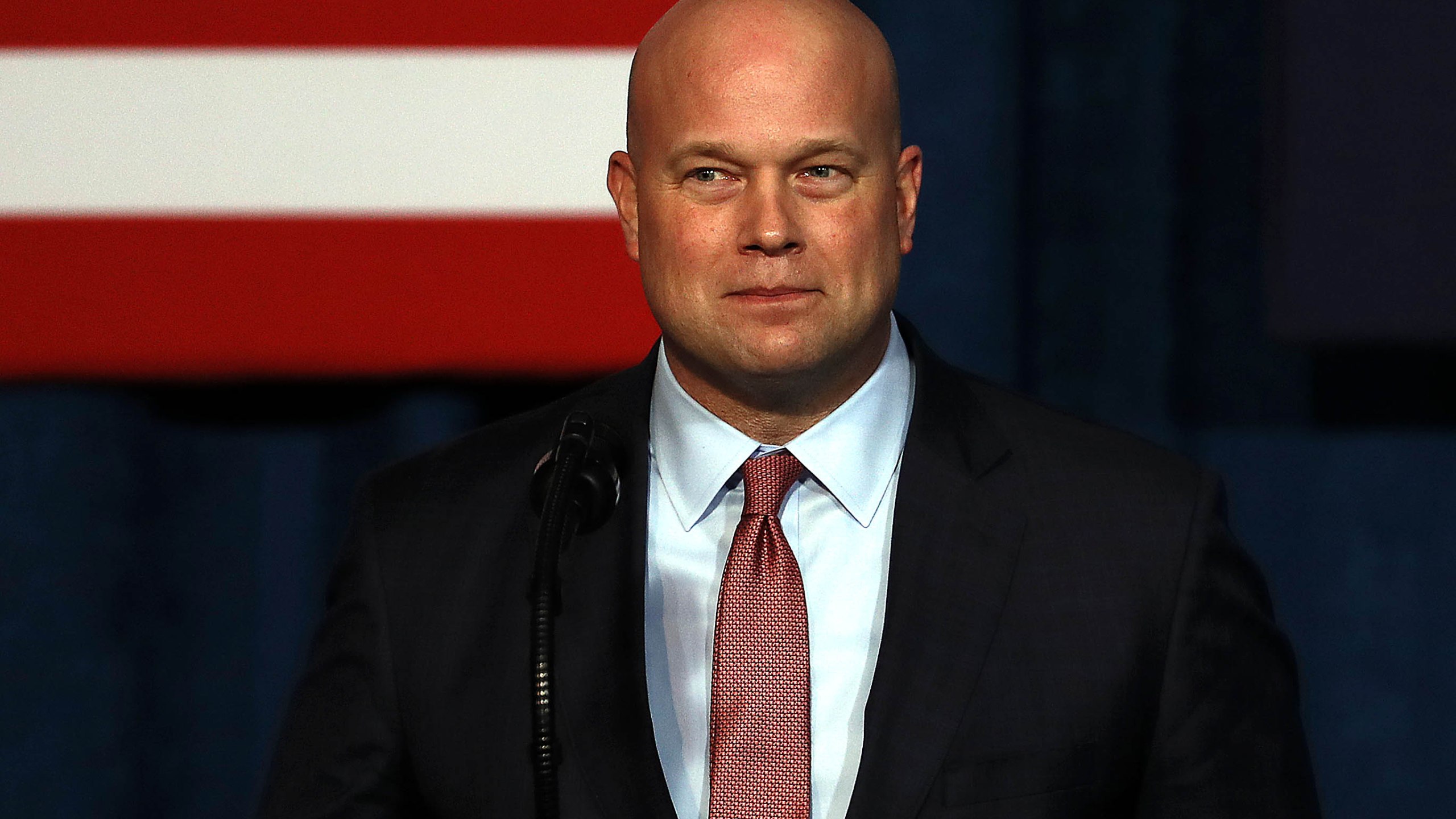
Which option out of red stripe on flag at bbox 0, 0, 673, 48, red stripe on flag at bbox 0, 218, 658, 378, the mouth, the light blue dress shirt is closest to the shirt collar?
the light blue dress shirt

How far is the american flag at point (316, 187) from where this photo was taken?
5.12 feet

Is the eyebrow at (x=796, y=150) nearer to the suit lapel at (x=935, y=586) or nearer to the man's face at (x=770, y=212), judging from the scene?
the man's face at (x=770, y=212)

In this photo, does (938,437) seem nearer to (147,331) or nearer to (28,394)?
(147,331)

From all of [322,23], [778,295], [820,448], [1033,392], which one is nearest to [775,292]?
[778,295]

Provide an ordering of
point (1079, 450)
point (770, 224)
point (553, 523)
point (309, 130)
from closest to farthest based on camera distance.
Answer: point (553, 523)
point (770, 224)
point (1079, 450)
point (309, 130)

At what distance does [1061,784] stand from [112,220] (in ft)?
3.71

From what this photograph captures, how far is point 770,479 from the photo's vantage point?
107 centimetres

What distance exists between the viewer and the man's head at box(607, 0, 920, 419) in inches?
39.8

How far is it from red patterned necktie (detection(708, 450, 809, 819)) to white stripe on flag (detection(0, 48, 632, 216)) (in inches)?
24.3

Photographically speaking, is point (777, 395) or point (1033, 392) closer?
point (777, 395)

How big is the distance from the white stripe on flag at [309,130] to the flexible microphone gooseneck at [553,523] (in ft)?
2.21

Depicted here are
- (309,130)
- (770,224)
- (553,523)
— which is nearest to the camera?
(553,523)

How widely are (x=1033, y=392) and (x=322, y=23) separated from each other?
834 millimetres

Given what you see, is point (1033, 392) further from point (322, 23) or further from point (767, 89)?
point (322, 23)
